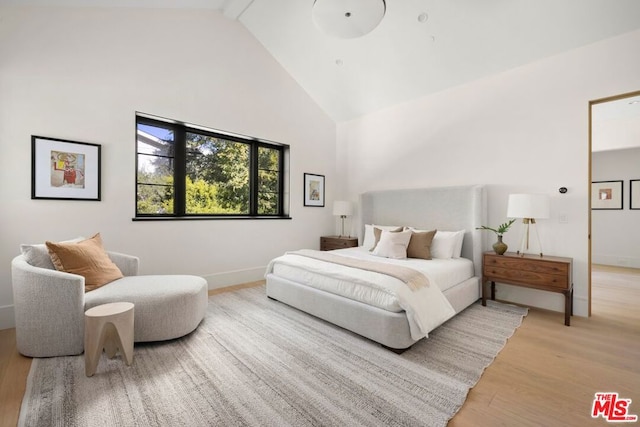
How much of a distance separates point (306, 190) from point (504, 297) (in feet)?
10.6

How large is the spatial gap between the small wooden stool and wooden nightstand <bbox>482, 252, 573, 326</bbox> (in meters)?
3.50

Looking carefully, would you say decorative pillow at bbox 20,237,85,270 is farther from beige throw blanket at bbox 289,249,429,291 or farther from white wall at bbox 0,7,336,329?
beige throw blanket at bbox 289,249,429,291

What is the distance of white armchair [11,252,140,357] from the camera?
6.72 ft

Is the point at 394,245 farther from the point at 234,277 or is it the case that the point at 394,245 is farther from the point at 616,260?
the point at 616,260

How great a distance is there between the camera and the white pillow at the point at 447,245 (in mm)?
3459

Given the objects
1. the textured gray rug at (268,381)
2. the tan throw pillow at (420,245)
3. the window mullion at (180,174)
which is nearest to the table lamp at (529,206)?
the tan throw pillow at (420,245)

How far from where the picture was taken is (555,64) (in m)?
3.14

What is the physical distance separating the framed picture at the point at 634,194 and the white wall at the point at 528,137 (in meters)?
4.00

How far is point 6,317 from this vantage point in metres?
2.60

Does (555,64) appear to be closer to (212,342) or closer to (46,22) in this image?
(212,342)

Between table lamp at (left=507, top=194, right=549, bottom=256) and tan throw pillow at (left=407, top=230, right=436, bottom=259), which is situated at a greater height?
table lamp at (left=507, top=194, right=549, bottom=256)

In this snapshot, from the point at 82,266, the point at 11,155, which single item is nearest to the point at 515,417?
the point at 82,266

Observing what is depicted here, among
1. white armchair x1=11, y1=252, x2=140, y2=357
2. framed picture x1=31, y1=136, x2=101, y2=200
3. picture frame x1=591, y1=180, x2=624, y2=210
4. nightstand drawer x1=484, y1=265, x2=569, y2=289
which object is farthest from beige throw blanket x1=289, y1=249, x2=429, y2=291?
picture frame x1=591, y1=180, x2=624, y2=210

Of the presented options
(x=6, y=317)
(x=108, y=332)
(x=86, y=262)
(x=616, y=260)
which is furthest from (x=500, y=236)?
(x=6, y=317)
